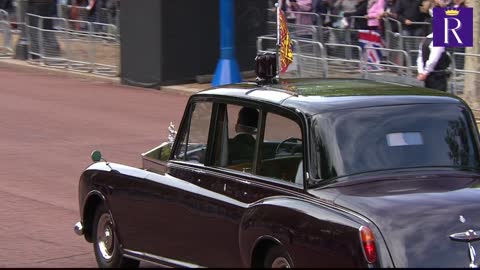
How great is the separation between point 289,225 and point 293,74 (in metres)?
13.3

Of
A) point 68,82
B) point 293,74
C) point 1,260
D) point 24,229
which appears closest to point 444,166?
point 1,260

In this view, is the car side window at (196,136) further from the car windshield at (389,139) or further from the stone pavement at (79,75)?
the stone pavement at (79,75)

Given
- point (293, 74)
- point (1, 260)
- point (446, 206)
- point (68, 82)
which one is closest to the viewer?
point (446, 206)

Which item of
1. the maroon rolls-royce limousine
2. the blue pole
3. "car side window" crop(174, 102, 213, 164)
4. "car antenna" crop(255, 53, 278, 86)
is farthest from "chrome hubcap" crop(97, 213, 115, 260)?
the blue pole

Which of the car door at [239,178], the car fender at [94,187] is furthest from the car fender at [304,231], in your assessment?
the car fender at [94,187]

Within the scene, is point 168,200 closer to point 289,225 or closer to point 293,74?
point 289,225

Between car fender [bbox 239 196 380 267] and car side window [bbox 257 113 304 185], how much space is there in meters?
0.29

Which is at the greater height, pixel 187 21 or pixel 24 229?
pixel 187 21

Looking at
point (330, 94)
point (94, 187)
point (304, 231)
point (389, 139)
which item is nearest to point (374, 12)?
point (94, 187)

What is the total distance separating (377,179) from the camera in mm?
6117

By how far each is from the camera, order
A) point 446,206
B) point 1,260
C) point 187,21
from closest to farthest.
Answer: point 446,206, point 1,260, point 187,21

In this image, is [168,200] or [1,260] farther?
[1,260]

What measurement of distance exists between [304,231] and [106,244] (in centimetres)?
273

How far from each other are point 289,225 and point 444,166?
1.23 metres
